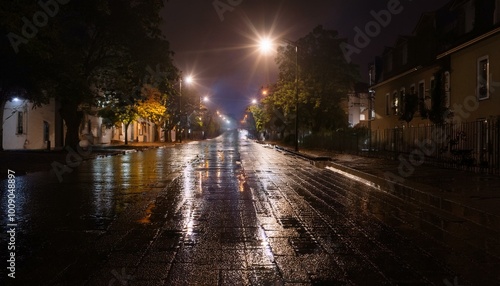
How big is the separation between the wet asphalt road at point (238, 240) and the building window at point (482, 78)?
43.6ft

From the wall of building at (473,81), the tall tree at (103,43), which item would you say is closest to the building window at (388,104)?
the wall of building at (473,81)

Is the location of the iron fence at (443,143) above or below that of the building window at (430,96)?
below

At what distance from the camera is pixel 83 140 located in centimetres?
5103

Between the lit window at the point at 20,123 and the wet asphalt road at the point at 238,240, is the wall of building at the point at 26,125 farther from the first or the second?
the wet asphalt road at the point at 238,240

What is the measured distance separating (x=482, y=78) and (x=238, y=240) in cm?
2087

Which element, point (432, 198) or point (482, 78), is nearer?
point (432, 198)

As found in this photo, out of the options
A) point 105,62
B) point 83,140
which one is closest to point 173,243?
point 105,62

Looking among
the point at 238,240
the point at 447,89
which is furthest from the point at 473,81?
the point at 238,240

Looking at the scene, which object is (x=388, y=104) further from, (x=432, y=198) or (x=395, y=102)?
(x=432, y=198)

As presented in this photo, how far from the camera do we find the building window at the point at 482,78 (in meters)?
24.1

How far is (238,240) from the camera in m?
7.75

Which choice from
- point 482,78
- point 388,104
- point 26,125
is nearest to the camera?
point 482,78

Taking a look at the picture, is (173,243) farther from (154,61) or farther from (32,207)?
(154,61)

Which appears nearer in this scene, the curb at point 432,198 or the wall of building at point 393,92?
the curb at point 432,198
